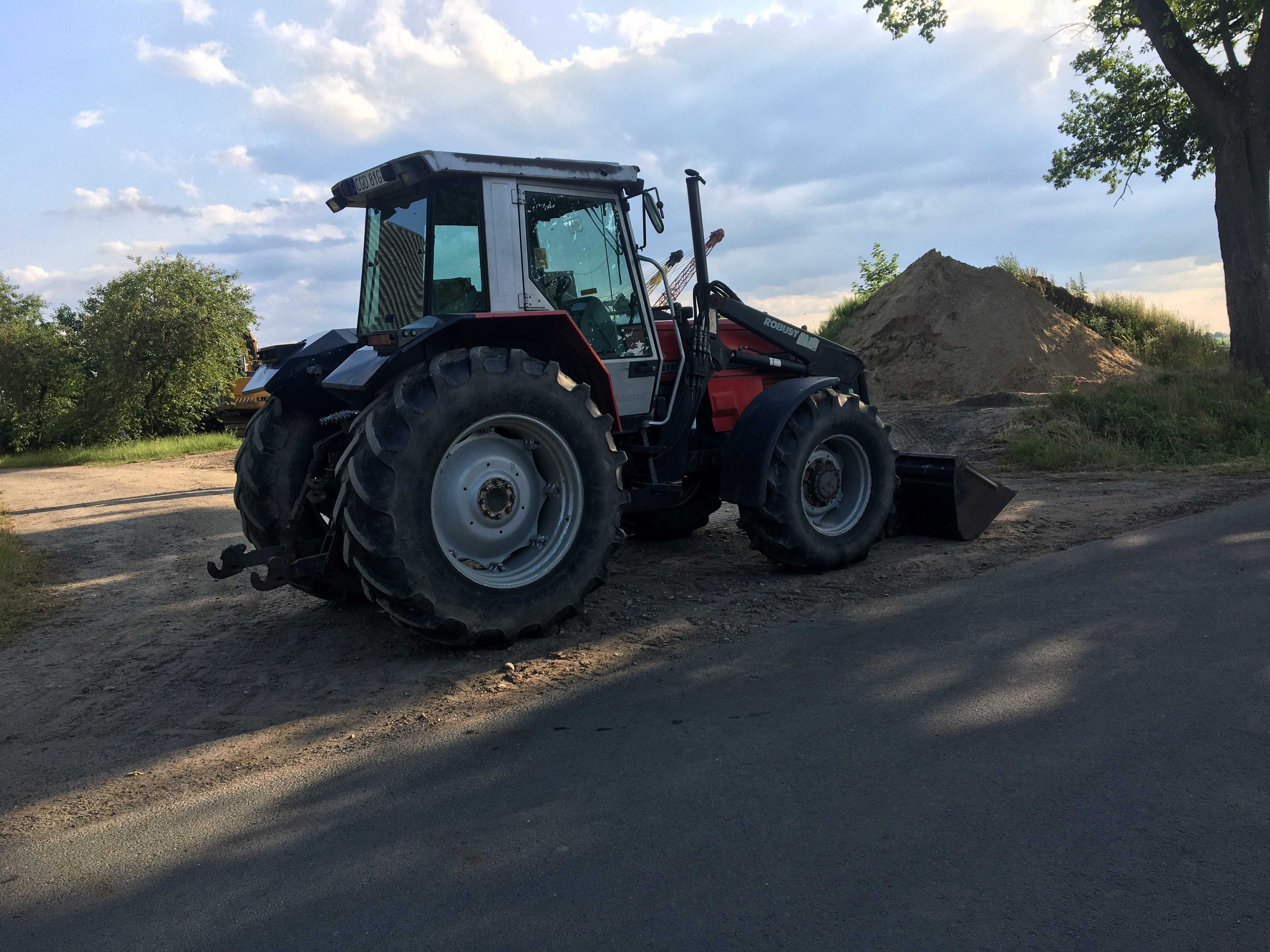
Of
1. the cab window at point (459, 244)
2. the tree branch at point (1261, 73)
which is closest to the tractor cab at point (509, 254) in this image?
the cab window at point (459, 244)

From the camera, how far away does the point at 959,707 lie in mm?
3809

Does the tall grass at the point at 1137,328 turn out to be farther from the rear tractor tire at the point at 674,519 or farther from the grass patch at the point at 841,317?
the rear tractor tire at the point at 674,519

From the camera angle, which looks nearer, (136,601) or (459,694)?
(459,694)

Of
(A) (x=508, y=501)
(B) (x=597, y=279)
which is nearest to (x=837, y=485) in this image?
(B) (x=597, y=279)

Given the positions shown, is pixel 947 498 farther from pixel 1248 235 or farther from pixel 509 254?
pixel 1248 235

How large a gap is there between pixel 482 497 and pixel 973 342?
1420 cm

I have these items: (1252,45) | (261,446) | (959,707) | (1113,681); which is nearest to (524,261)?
(261,446)

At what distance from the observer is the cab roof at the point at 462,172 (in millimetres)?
5152

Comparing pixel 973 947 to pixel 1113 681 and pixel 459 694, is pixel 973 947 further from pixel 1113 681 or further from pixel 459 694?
pixel 459 694

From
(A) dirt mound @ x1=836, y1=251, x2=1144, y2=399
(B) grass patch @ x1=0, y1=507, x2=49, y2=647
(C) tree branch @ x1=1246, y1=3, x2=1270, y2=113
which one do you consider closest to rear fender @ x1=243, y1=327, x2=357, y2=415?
(B) grass patch @ x1=0, y1=507, x2=49, y2=647

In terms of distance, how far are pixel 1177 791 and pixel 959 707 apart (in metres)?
0.90

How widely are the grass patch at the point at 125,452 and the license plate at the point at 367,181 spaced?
1761 cm

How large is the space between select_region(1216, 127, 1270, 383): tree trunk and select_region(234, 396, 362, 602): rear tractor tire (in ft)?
45.8

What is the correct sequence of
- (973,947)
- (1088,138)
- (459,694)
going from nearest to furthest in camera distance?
→ (973,947)
(459,694)
(1088,138)
